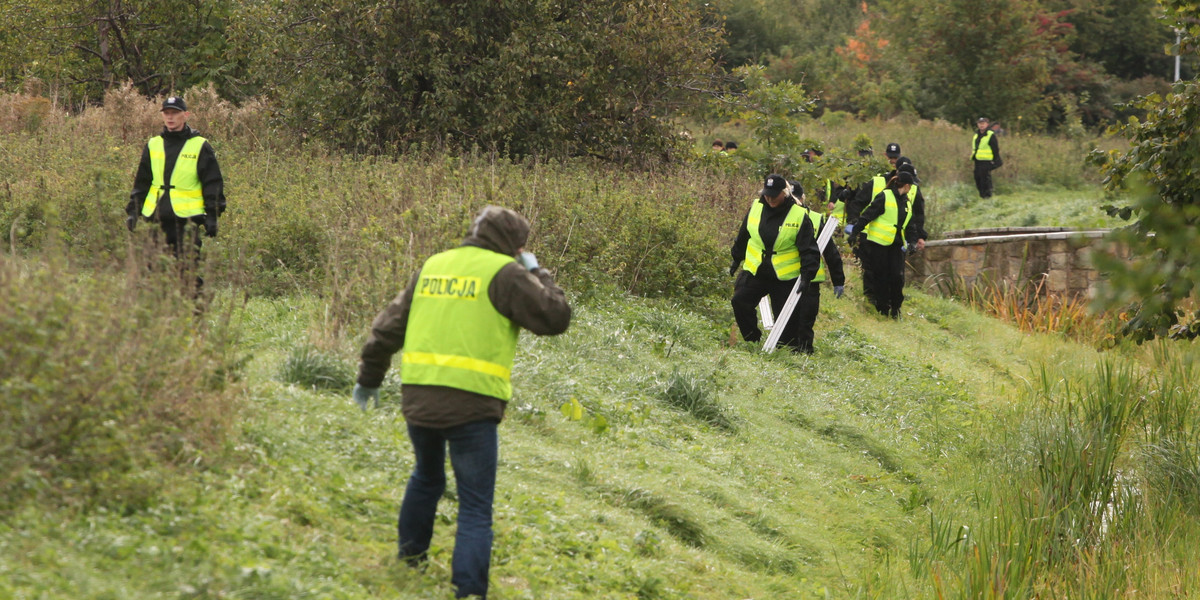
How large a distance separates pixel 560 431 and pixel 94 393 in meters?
3.61

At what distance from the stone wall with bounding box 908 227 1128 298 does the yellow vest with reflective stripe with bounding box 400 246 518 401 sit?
14.1 metres

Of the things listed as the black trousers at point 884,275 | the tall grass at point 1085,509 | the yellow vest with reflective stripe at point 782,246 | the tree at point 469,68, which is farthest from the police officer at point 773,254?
the tree at point 469,68

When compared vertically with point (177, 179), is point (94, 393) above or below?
below

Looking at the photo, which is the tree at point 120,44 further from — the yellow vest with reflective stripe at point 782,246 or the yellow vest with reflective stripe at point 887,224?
the yellow vest with reflective stripe at point 782,246

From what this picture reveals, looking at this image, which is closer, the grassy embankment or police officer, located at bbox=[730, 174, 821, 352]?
the grassy embankment

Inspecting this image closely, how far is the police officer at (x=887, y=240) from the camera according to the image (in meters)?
15.3

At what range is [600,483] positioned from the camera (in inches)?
300

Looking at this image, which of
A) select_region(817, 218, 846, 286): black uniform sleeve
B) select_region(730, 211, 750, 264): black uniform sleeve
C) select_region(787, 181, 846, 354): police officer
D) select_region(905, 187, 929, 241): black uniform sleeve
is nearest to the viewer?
select_region(787, 181, 846, 354): police officer

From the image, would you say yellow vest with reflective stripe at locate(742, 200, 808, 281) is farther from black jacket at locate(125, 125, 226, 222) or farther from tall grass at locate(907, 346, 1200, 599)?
black jacket at locate(125, 125, 226, 222)

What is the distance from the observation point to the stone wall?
18.5 metres

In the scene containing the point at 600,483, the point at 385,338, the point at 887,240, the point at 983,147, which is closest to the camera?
the point at 385,338

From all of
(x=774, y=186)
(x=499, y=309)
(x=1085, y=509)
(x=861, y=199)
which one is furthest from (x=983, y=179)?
(x=499, y=309)

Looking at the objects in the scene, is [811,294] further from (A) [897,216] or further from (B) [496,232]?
(B) [496,232]

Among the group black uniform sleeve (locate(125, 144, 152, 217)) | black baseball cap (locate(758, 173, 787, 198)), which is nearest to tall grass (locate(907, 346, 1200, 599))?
black baseball cap (locate(758, 173, 787, 198))
